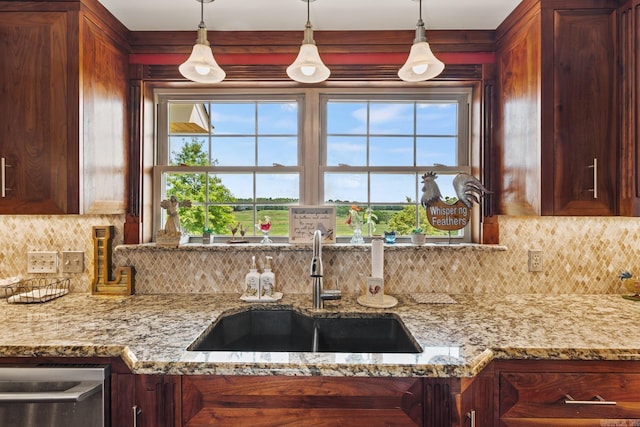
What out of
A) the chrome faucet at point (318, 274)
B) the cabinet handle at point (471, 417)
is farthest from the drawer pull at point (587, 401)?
the chrome faucet at point (318, 274)

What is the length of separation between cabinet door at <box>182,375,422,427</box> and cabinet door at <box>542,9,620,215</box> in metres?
1.06

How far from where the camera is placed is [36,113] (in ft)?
4.78

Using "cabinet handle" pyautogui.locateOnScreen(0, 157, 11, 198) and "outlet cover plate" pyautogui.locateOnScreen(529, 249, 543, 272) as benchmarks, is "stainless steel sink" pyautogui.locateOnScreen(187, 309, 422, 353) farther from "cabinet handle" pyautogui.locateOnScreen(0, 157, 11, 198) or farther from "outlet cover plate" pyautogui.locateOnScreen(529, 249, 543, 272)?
"cabinet handle" pyautogui.locateOnScreen(0, 157, 11, 198)

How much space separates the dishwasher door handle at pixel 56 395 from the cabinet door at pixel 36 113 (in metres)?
0.71

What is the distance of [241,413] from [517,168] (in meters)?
1.60

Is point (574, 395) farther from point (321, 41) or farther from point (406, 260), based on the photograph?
point (321, 41)

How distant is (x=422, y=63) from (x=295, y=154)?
87 centimetres

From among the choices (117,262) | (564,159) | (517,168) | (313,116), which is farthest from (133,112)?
(564,159)

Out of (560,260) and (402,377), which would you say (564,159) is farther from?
(402,377)

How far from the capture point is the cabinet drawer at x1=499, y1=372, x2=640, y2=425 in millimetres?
1133

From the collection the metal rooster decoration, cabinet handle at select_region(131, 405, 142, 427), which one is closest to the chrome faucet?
the metal rooster decoration

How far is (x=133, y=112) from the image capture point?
1.85 meters

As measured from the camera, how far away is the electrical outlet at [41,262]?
183 centimetres

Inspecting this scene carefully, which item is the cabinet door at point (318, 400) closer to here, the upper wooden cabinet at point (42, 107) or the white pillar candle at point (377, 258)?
the white pillar candle at point (377, 258)
